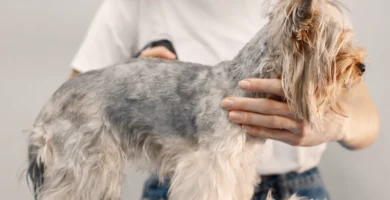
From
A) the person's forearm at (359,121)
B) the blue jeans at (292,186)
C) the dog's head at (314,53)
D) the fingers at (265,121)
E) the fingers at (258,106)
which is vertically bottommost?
the blue jeans at (292,186)

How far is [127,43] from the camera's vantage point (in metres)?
1.37

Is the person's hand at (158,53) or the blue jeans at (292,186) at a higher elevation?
the person's hand at (158,53)

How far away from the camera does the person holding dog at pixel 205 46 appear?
1.24m

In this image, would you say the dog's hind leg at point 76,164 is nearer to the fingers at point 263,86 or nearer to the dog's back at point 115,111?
the dog's back at point 115,111

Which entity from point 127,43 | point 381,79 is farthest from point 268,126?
point 381,79

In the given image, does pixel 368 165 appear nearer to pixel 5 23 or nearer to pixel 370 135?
pixel 370 135

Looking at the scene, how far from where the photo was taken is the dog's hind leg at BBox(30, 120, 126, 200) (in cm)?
97

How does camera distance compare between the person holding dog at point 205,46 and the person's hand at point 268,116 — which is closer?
the person's hand at point 268,116

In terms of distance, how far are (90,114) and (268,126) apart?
0.38 m

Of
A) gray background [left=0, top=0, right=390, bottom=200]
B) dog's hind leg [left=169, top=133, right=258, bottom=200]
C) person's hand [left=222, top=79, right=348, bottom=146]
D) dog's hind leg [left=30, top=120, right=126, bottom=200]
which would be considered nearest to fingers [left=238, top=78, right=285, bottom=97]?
person's hand [left=222, top=79, right=348, bottom=146]

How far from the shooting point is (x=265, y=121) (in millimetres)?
917

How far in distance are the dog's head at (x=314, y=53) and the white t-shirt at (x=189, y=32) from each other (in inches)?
16.3

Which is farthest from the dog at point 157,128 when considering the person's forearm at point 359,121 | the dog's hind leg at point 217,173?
the person's forearm at point 359,121

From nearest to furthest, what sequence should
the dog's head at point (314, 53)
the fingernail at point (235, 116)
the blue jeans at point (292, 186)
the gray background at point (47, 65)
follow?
→ the dog's head at point (314, 53) → the fingernail at point (235, 116) → the blue jeans at point (292, 186) → the gray background at point (47, 65)
